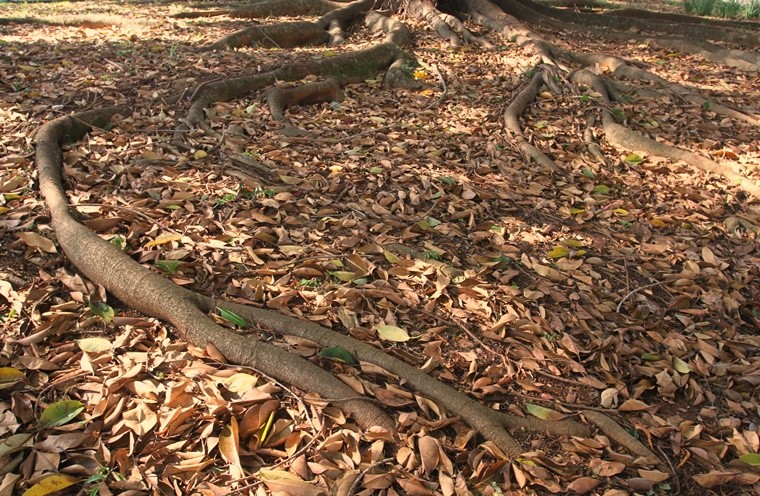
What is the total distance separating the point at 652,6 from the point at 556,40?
657 centimetres

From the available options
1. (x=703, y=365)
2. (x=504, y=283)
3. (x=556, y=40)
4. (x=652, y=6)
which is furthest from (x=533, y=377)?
(x=652, y=6)

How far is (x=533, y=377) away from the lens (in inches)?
107

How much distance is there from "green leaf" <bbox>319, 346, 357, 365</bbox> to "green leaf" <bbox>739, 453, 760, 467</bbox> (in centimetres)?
158

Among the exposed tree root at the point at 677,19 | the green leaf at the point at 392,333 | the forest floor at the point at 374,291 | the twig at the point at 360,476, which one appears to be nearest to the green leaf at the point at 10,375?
the forest floor at the point at 374,291

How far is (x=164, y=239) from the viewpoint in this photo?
3023mm

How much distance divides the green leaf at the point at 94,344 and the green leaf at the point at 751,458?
2.52 meters

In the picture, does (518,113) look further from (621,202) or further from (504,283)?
(504,283)

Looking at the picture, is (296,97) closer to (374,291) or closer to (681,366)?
(374,291)

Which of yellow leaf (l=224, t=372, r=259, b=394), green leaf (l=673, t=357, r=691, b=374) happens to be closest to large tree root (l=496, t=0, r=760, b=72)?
green leaf (l=673, t=357, r=691, b=374)

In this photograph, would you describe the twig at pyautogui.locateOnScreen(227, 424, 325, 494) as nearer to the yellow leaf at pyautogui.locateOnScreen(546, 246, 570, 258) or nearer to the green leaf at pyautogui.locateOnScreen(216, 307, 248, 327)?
the green leaf at pyautogui.locateOnScreen(216, 307, 248, 327)

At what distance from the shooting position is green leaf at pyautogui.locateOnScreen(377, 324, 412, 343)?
8.91 ft

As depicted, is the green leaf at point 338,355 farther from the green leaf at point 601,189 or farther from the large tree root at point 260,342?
the green leaf at point 601,189

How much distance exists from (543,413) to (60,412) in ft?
5.85

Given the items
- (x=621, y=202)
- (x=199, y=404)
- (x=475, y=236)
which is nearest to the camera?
(x=199, y=404)
